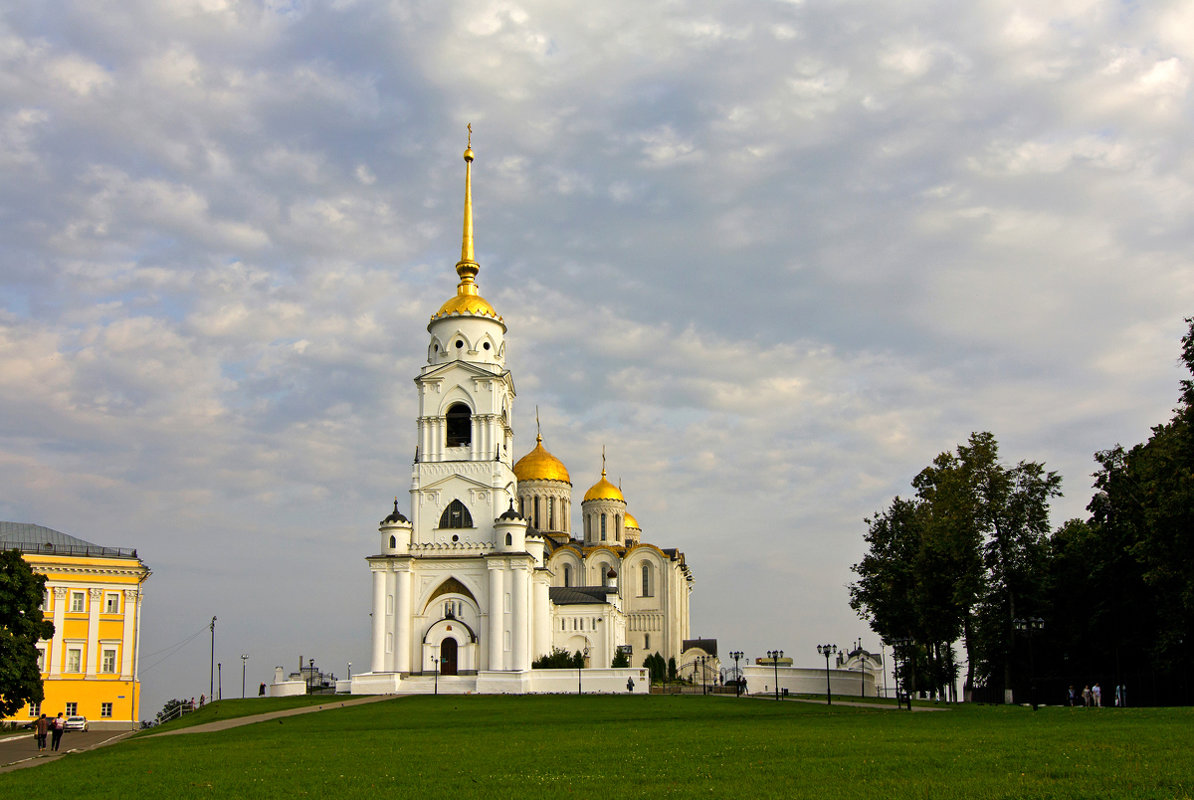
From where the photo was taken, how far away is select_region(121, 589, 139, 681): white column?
57938mm

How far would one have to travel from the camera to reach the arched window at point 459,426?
212 ft

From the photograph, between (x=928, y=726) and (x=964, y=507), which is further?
(x=964, y=507)

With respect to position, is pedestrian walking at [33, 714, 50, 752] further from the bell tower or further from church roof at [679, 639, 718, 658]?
church roof at [679, 639, 718, 658]

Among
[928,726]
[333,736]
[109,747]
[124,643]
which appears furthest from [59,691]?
[928,726]

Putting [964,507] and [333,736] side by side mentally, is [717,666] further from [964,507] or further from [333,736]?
[333,736]

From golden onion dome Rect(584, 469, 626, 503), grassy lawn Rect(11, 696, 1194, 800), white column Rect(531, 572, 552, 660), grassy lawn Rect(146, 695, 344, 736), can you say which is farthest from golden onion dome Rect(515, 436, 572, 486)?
grassy lawn Rect(11, 696, 1194, 800)

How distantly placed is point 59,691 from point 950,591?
44385mm

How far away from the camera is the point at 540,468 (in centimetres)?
8544

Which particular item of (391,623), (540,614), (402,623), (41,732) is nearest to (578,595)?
(540,614)

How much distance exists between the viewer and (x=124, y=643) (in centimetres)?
5822

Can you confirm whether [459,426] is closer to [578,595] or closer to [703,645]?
[578,595]

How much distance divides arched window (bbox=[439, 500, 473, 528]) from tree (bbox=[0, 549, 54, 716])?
23846mm

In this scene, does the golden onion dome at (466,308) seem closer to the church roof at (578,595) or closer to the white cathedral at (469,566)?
the white cathedral at (469,566)

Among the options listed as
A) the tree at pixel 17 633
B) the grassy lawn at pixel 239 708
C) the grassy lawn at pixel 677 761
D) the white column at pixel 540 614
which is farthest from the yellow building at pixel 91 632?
the grassy lawn at pixel 677 761
